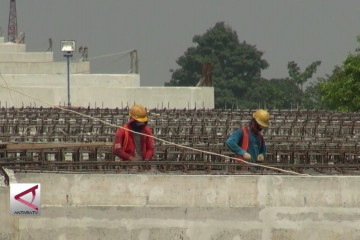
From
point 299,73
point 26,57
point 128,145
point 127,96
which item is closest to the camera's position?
point 128,145

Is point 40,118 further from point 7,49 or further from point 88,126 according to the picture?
point 7,49

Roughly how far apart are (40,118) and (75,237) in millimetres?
15700

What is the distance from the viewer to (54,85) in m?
68.1

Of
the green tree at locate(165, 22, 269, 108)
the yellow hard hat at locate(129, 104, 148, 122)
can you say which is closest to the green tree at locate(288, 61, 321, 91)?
the green tree at locate(165, 22, 269, 108)

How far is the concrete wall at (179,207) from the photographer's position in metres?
17.7

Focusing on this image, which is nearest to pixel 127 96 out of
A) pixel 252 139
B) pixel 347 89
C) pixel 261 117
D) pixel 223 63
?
pixel 347 89

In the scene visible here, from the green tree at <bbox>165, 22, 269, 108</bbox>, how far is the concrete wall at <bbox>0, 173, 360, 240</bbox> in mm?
95149

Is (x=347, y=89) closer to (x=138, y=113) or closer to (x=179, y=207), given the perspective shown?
(x=138, y=113)

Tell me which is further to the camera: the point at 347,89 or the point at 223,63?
the point at 223,63

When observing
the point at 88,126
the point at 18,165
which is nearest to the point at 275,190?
the point at 18,165

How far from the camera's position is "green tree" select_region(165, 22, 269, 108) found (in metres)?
116

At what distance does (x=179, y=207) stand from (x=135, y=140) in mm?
2558

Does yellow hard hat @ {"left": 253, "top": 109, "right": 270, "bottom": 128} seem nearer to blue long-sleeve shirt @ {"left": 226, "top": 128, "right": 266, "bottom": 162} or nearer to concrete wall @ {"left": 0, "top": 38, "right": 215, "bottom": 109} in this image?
blue long-sleeve shirt @ {"left": 226, "top": 128, "right": 266, "bottom": 162}

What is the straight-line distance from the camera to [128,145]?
1994 cm
